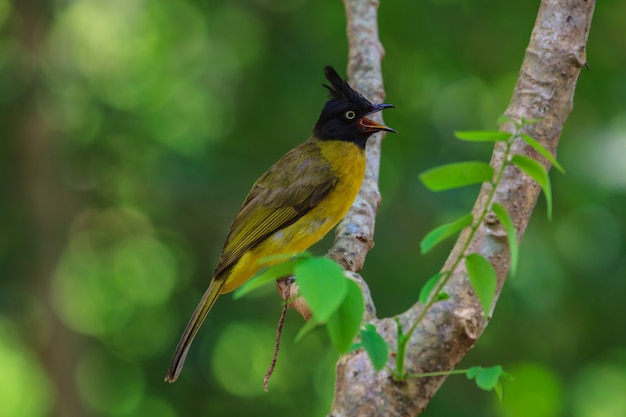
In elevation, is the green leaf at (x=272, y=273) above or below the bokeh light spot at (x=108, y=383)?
above

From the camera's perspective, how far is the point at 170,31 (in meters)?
7.82

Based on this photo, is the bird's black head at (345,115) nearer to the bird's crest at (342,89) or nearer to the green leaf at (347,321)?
the bird's crest at (342,89)

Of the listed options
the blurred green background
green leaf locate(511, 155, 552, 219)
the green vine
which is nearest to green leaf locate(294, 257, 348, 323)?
the green vine

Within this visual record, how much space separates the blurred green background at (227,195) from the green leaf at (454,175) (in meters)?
4.07

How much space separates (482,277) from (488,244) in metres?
0.47

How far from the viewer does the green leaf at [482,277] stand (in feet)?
5.11

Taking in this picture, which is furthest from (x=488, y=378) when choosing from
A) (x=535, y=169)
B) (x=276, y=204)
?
(x=276, y=204)

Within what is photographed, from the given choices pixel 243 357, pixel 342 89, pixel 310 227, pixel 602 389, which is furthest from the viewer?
pixel 243 357

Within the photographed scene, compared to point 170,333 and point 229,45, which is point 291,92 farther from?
point 170,333

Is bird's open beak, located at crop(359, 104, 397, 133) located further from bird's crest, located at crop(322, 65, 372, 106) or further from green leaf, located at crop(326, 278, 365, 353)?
green leaf, located at crop(326, 278, 365, 353)

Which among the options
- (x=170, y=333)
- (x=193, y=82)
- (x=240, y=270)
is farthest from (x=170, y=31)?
(x=240, y=270)

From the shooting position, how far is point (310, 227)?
437 cm

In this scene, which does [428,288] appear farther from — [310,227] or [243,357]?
[243,357]

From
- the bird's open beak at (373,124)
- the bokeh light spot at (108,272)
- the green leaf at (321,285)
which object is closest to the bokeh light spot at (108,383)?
the bokeh light spot at (108,272)
